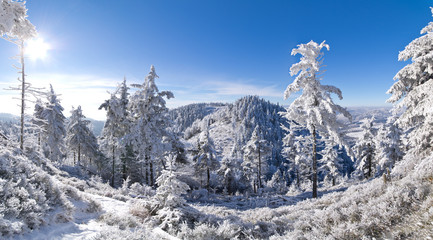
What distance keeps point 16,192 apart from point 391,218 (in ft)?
32.1

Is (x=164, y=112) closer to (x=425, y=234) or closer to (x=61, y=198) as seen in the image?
(x=61, y=198)

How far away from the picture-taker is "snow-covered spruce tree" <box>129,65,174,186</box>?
18.2 meters

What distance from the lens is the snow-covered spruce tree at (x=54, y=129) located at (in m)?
26.1

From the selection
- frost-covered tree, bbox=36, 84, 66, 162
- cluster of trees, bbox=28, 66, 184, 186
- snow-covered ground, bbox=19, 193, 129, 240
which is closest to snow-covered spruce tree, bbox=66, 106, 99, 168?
cluster of trees, bbox=28, 66, 184, 186

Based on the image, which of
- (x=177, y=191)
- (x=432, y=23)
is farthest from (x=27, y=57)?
(x=432, y=23)

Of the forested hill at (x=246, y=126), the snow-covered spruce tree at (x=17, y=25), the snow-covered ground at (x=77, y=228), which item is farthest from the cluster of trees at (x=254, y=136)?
the forested hill at (x=246, y=126)

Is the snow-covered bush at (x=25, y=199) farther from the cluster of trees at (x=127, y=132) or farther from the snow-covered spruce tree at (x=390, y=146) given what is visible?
the snow-covered spruce tree at (x=390, y=146)

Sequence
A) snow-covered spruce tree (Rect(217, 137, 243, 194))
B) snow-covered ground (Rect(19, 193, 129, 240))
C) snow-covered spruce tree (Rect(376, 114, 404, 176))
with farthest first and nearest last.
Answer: snow-covered spruce tree (Rect(217, 137, 243, 194)) < snow-covered spruce tree (Rect(376, 114, 404, 176)) < snow-covered ground (Rect(19, 193, 129, 240))

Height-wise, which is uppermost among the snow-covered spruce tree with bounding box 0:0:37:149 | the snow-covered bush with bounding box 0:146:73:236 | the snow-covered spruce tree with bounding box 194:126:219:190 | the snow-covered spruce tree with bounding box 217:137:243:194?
the snow-covered spruce tree with bounding box 0:0:37:149

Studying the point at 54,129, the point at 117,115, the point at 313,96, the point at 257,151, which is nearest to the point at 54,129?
the point at 54,129

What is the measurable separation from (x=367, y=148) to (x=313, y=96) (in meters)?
21.4

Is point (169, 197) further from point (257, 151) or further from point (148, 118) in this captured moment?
point (257, 151)

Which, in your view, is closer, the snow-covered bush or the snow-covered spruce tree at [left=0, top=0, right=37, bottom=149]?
the snow-covered bush

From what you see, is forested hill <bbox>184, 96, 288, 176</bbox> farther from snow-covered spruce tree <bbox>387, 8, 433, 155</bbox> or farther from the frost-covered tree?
snow-covered spruce tree <bbox>387, 8, 433, 155</bbox>
